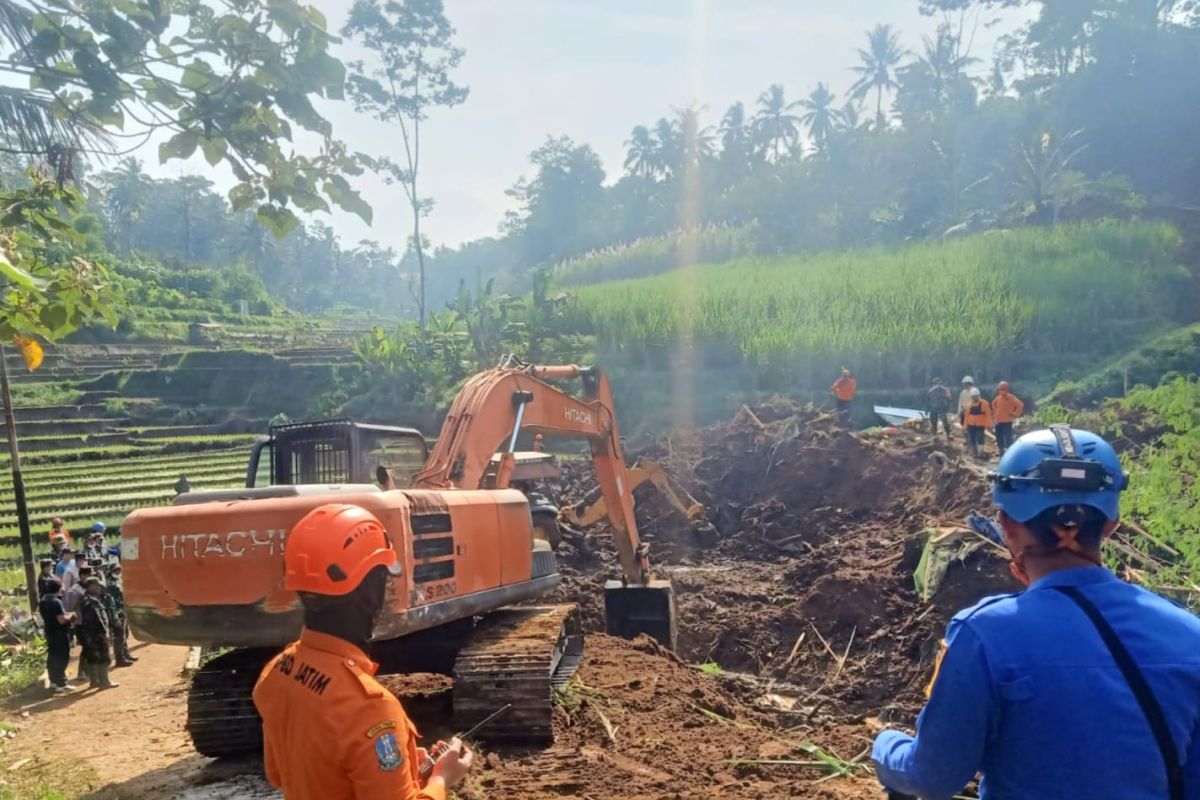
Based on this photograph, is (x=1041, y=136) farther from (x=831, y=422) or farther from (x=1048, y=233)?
(x=831, y=422)

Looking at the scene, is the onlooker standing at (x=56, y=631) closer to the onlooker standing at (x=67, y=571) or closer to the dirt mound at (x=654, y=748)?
the onlooker standing at (x=67, y=571)

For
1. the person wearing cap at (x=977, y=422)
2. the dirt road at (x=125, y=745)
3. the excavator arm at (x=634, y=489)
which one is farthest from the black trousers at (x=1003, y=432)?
the dirt road at (x=125, y=745)

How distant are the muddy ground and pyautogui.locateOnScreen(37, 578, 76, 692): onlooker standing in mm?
739

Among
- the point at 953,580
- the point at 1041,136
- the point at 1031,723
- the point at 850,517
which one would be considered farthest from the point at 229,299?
the point at 1031,723

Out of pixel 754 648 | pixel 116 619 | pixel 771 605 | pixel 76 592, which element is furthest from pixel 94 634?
pixel 771 605

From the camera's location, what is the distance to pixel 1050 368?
22.0 meters

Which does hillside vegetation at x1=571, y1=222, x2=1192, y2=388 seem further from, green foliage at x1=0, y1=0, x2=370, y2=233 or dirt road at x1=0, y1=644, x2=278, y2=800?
green foliage at x1=0, y1=0, x2=370, y2=233

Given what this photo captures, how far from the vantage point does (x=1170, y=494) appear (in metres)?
9.95

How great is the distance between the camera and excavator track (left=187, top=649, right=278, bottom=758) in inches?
214

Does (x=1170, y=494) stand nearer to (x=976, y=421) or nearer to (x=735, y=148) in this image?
(x=976, y=421)

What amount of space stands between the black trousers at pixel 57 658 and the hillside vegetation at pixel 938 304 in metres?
17.3

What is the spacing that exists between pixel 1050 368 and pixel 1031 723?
22.6 metres

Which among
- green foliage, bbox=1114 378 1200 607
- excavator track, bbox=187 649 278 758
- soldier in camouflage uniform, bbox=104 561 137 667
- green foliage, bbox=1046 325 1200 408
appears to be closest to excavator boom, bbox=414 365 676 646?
excavator track, bbox=187 649 278 758

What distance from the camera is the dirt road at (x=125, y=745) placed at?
5.37 meters
